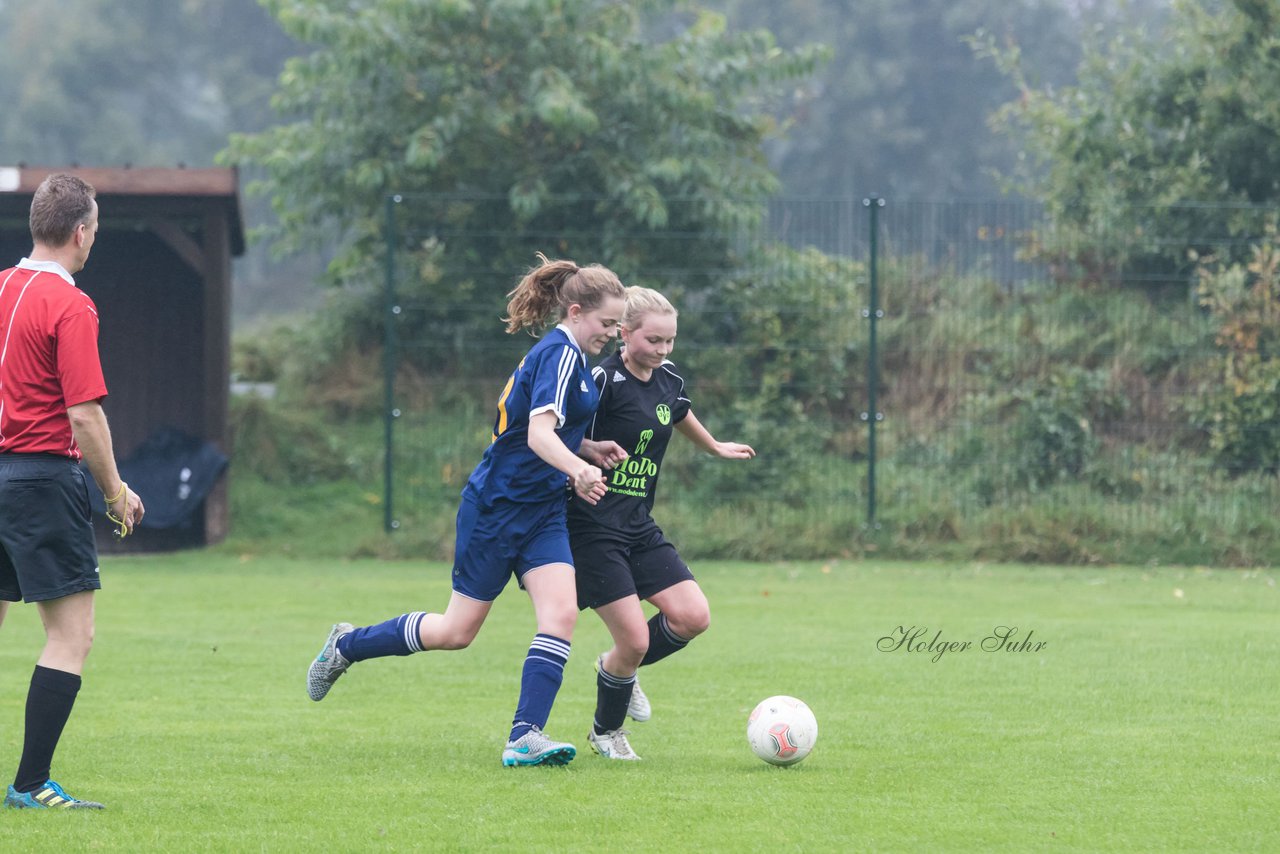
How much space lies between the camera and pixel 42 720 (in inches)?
192

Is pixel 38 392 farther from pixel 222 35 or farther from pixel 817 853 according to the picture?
pixel 222 35

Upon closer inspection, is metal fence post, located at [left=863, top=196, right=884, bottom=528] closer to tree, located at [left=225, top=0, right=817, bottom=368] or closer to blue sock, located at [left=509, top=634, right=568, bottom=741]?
tree, located at [left=225, top=0, right=817, bottom=368]

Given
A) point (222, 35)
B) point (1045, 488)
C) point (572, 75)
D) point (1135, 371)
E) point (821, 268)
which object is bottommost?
point (1045, 488)

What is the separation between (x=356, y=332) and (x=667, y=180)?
140 inches

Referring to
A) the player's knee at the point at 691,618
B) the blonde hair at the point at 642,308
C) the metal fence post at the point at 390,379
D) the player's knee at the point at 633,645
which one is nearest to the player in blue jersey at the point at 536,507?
the blonde hair at the point at 642,308

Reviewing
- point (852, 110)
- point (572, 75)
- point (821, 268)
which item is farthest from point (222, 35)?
point (821, 268)

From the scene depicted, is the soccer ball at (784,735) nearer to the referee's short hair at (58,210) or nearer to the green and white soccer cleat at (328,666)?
the green and white soccer cleat at (328,666)

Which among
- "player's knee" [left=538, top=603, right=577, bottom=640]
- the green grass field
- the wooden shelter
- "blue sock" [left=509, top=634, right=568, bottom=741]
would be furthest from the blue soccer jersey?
the wooden shelter

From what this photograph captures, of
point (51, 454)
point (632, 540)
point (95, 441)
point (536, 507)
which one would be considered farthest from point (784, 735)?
point (51, 454)

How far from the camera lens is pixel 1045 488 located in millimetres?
13414

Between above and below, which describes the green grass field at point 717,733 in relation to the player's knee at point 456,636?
below

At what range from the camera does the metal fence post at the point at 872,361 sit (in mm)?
13633

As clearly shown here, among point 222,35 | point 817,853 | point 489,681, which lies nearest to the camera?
point 817,853

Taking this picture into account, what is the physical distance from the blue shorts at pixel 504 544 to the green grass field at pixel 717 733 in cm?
65
